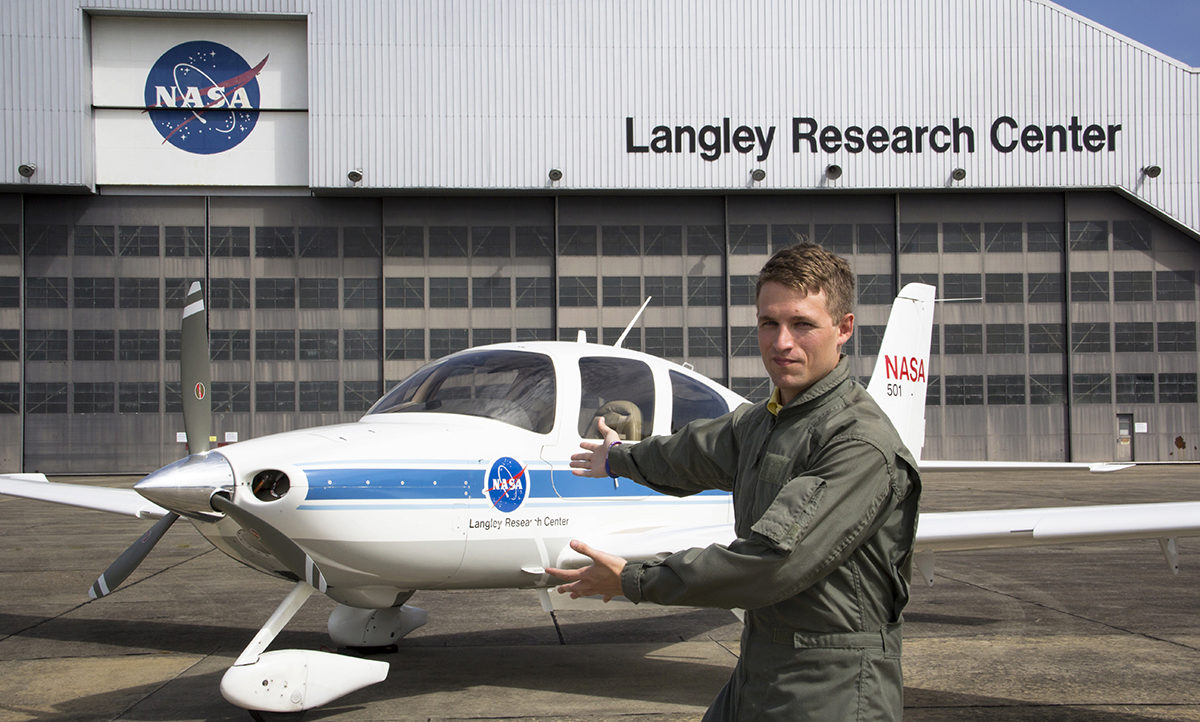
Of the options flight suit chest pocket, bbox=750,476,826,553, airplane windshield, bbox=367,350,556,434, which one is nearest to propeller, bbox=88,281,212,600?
airplane windshield, bbox=367,350,556,434

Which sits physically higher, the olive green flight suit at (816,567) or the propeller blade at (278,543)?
the olive green flight suit at (816,567)

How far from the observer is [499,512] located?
5.84 metres

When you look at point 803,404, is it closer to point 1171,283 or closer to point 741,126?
point 741,126

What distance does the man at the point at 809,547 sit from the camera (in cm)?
211

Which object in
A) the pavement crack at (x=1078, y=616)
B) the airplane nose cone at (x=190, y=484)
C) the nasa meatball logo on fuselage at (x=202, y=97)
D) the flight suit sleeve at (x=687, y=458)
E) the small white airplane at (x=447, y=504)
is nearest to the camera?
the flight suit sleeve at (x=687, y=458)

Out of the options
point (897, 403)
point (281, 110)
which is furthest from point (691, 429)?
point (281, 110)

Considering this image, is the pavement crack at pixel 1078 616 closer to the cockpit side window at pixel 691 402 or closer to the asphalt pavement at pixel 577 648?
the asphalt pavement at pixel 577 648

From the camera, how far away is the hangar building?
104 feet

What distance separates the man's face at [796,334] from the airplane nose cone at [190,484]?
135 inches

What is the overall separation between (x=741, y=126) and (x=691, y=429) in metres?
30.5

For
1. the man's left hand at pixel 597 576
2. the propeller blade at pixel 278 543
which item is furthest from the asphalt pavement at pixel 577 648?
the man's left hand at pixel 597 576

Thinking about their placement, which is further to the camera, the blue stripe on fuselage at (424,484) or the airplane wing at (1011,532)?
the airplane wing at (1011,532)

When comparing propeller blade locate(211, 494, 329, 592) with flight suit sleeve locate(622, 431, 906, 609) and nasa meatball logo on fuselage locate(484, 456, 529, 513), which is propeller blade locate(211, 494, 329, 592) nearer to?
nasa meatball logo on fuselage locate(484, 456, 529, 513)

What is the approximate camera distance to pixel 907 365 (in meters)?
9.15
